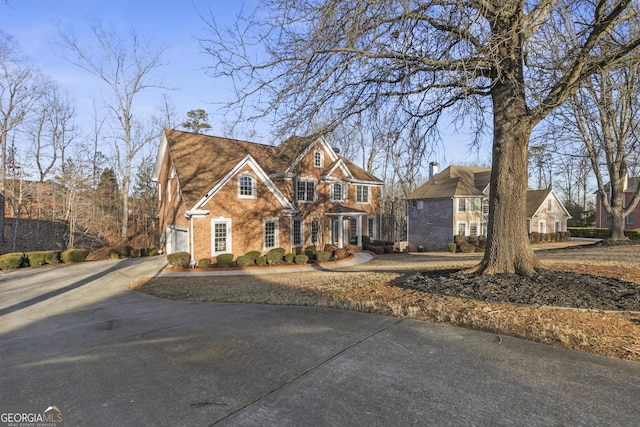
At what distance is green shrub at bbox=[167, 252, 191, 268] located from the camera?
15562 mm

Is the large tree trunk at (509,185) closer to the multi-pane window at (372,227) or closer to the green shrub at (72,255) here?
the multi-pane window at (372,227)

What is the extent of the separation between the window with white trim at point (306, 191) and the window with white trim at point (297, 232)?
1496mm

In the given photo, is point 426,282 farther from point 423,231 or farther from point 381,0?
point 423,231

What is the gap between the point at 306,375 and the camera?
380 centimetres

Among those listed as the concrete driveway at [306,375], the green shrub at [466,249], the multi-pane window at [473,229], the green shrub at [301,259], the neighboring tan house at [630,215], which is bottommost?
the green shrub at [466,249]

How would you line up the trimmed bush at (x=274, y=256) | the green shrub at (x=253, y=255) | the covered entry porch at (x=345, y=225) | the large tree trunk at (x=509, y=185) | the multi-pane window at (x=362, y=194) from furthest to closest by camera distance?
the multi-pane window at (x=362, y=194) < the covered entry porch at (x=345, y=225) < the trimmed bush at (x=274, y=256) < the green shrub at (x=253, y=255) < the large tree trunk at (x=509, y=185)

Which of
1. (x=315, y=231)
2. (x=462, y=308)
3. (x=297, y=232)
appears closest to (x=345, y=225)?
(x=315, y=231)

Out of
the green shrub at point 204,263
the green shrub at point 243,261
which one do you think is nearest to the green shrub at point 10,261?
the green shrub at point 204,263

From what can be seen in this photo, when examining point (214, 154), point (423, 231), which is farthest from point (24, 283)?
point (423, 231)

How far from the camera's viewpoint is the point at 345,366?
13.2 ft

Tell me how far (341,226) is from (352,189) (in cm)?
340

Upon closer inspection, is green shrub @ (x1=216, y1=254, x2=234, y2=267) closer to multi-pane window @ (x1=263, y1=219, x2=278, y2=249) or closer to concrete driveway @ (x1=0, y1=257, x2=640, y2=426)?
multi-pane window @ (x1=263, y1=219, x2=278, y2=249)

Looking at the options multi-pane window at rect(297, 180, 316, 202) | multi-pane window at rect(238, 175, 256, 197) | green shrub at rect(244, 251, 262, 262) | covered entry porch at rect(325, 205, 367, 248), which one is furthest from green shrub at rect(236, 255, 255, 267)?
covered entry porch at rect(325, 205, 367, 248)

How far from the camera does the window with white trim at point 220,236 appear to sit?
17.3 metres
